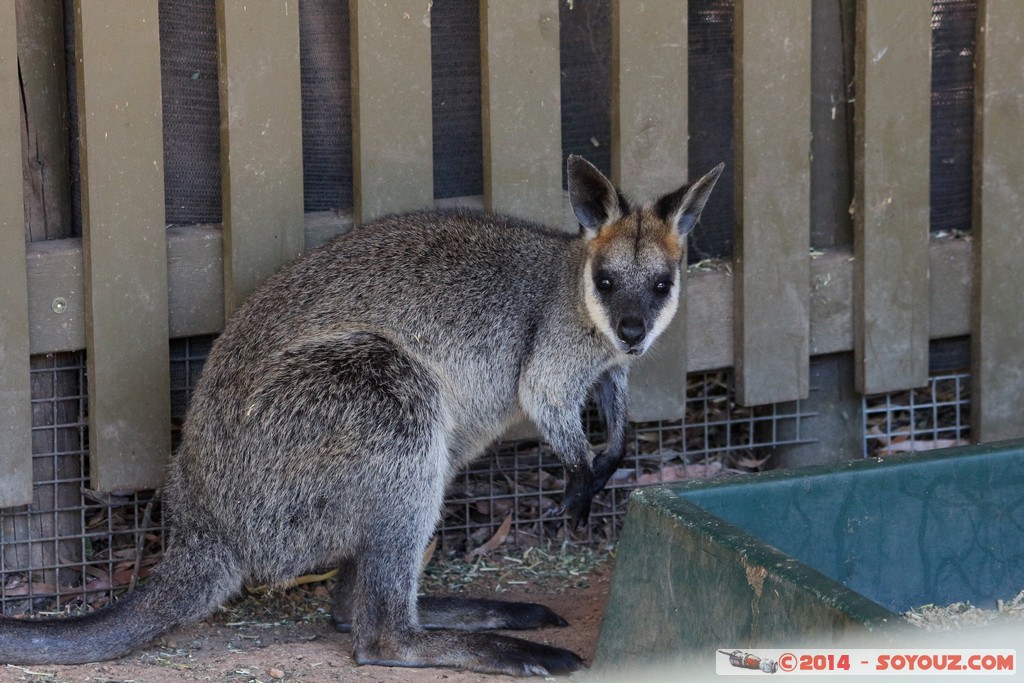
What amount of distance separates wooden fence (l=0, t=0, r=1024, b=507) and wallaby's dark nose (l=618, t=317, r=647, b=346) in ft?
2.26

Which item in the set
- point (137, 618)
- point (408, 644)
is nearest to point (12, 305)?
point (137, 618)

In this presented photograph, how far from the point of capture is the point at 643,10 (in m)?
4.91

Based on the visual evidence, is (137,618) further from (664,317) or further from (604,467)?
(664,317)

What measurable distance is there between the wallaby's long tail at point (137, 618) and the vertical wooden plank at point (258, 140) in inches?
35.7

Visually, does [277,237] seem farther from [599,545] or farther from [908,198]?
[908,198]

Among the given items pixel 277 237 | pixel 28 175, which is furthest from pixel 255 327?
pixel 28 175

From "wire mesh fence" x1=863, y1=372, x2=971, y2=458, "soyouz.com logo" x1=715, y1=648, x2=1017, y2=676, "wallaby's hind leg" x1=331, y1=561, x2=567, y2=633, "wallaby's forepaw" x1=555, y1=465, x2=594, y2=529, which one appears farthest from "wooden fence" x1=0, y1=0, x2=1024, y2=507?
"soyouz.com logo" x1=715, y1=648, x2=1017, y2=676

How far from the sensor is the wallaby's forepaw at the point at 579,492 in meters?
4.63

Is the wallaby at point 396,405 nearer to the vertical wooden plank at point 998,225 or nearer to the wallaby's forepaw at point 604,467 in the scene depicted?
the wallaby's forepaw at point 604,467

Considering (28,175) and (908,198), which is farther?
(908,198)

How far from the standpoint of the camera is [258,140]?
462cm

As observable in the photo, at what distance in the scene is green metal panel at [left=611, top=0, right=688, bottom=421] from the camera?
194 inches

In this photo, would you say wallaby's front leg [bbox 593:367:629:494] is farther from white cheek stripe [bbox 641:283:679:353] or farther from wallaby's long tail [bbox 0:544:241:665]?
wallaby's long tail [bbox 0:544:241:665]

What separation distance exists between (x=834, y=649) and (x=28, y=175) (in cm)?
299
